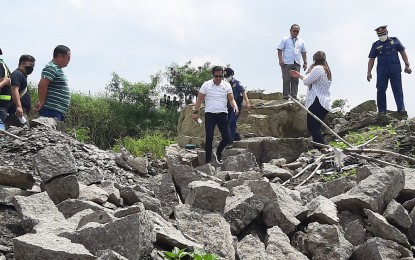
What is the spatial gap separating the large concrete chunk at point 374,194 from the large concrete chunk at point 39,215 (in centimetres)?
235

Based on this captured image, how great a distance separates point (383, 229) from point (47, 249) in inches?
105

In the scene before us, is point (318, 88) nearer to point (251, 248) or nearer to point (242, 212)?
point (242, 212)

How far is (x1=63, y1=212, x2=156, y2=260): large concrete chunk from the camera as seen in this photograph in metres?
3.22

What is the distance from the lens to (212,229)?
398 centimetres

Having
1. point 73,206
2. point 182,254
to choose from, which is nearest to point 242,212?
point 182,254

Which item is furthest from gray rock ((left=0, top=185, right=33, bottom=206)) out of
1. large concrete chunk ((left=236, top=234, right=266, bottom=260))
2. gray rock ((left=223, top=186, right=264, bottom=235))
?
large concrete chunk ((left=236, top=234, right=266, bottom=260))

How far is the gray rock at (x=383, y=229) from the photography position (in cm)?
442

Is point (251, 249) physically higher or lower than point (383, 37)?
lower

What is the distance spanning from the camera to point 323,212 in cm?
442

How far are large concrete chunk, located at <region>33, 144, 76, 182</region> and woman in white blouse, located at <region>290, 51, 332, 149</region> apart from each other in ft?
15.6

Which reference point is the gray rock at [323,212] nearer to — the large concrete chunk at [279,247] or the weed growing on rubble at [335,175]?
the large concrete chunk at [279,247]

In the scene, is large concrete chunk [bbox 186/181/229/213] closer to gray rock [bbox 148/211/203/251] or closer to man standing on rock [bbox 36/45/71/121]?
gray rock [bbox 148/211/203/251]

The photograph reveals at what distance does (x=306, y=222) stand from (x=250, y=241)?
75 cm

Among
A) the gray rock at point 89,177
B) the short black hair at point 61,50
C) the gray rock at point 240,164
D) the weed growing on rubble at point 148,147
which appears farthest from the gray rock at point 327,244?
the weed growing on rubble at point 148,147
